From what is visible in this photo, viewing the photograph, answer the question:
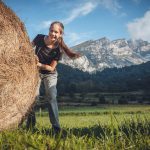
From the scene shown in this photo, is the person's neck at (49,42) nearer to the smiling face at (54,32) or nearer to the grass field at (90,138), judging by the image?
the smiling face at (54,32)

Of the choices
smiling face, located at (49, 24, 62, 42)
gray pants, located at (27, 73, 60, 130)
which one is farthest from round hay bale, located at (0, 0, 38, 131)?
smiling face, located at (49, 24, 62, 42)

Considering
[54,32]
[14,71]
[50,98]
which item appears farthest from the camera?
[54,32]

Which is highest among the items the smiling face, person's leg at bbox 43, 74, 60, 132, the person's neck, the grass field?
the smiling face

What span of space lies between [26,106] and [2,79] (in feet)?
3.17

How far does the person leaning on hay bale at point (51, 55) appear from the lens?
9469mm

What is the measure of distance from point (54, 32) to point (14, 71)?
2.80 metres

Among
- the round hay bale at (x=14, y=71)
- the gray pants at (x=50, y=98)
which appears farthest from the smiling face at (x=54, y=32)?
the round hay bale at (x=14, y=71)

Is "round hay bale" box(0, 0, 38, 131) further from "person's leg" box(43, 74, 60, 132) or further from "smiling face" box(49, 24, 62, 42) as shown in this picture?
"smiling face" box(49, 24, 62, 42)

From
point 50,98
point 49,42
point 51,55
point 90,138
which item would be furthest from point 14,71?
point 49,42

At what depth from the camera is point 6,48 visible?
698 centimetres

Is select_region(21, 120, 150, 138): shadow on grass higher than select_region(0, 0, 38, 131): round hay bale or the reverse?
the reverse

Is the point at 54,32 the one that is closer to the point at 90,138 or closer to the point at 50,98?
the point at 50,98

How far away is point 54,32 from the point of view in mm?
9633

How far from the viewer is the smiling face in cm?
962
